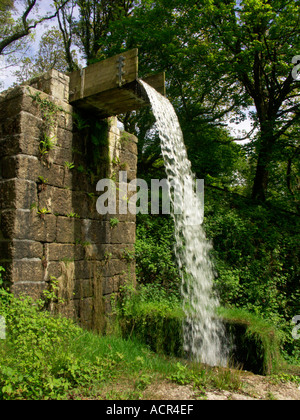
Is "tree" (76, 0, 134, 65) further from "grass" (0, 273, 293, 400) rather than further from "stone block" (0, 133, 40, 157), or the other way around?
"grass" (0, 273, 293, 400)

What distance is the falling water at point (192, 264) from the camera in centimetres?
496

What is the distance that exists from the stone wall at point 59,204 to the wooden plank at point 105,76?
198mm

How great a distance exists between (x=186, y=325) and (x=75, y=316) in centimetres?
164

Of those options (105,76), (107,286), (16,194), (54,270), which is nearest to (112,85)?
(105,76)

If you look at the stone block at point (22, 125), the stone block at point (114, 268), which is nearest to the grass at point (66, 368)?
the stone block at point (114, 268)

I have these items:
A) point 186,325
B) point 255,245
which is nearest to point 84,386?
point 186,325

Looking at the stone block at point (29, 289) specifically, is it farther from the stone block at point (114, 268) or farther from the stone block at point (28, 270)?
the stone block at point (114, 268)

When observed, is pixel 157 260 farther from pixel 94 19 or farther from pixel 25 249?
pixel 94 19

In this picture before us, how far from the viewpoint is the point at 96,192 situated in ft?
18.6

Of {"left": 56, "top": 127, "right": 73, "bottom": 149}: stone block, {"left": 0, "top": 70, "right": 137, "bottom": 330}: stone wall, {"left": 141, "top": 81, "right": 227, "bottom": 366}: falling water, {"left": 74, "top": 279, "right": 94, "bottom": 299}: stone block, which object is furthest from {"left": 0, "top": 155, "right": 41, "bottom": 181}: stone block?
{"left": 141, "top": 81, "right": 227, "bottom": 366}: falling water

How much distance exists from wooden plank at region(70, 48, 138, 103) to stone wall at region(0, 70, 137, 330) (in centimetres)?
20

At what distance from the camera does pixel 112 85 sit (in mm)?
4828

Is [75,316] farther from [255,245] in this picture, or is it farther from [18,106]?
[255,245]

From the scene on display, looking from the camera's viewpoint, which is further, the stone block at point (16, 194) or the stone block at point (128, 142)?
the stone block at point (128, 142)
